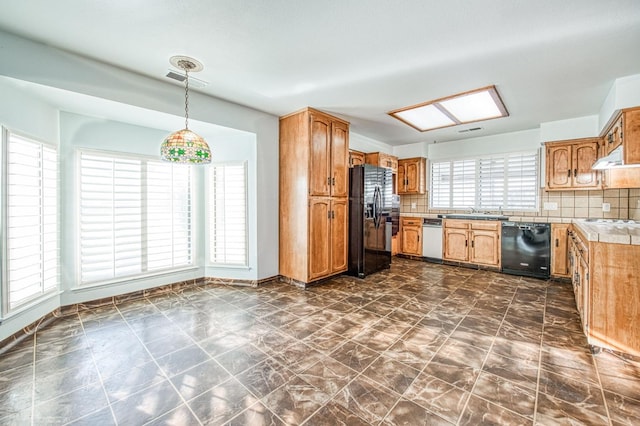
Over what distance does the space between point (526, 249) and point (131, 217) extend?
593 centimetres

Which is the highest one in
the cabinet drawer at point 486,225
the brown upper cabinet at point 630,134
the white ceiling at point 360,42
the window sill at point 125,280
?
the white ceiling at point 360,42

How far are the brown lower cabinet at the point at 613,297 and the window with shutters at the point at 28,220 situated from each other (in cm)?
489

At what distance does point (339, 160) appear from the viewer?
174 inches

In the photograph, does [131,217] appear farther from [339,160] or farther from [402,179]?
[402,179]

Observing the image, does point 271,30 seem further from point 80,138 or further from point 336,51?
point 80,138

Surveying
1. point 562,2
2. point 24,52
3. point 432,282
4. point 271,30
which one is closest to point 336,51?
point 271,30

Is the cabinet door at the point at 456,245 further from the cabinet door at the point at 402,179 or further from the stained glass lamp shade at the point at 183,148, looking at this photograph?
the stained glass lamp shade at the point at 183,148

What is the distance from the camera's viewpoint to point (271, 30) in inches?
84.0

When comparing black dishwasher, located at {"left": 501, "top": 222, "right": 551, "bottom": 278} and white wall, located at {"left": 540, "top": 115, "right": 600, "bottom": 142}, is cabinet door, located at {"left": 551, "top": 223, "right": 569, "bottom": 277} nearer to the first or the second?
black dishwasher, located at {"left": 501, "top": 222, "right": 551, "bottom": 278}

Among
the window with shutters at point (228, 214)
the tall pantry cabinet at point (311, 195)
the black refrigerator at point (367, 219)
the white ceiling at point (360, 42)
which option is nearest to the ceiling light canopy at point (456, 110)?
the white ceiling at point (360, 42)

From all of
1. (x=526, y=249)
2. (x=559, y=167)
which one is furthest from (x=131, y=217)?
(x=559, y=167)

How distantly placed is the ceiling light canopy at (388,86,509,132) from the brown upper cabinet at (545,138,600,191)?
1184mm

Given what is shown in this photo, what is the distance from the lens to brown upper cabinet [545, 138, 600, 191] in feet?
13.5

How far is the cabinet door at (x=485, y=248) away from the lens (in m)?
4.83
